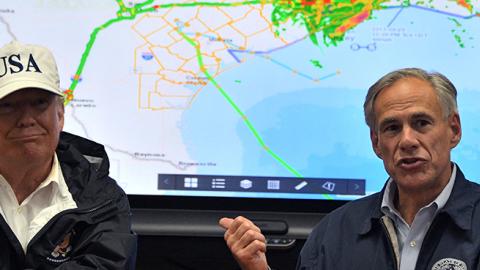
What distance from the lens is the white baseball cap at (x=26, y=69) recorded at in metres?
1.59

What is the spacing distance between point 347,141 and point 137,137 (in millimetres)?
676

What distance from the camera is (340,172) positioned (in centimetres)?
230

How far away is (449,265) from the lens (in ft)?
5.19

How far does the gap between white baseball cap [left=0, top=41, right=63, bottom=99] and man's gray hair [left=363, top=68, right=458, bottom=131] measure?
0.76 m

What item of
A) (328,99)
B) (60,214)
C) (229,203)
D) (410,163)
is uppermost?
(328,99)


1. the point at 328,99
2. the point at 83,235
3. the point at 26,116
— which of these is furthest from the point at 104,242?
the point at 328,99

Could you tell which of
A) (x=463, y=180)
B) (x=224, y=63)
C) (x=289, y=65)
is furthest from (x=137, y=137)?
(x=463, y=180)

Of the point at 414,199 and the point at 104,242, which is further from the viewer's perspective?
the point at 414,199

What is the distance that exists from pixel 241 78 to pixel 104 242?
90cm

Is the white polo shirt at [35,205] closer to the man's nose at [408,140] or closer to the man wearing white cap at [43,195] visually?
the man wearing white cap at [43,195]

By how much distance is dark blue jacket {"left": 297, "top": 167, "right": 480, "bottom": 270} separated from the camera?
161 centimetres

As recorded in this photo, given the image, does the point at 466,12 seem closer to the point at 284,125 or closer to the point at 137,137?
the point at 284,125

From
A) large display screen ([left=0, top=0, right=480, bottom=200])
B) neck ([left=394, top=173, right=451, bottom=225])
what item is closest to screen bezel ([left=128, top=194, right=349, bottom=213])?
large display screen ([left=0, top=0, right=480, bottom=200])

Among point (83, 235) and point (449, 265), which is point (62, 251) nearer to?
point (83, 235)
